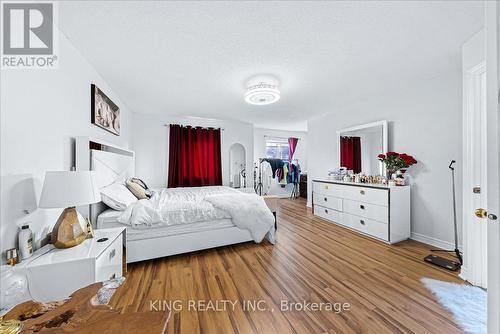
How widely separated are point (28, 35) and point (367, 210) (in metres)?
4.18

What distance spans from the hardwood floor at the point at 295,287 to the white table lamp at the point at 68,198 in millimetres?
697

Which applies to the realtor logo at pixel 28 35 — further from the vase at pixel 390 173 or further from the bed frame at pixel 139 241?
the vase at pixel 390 173

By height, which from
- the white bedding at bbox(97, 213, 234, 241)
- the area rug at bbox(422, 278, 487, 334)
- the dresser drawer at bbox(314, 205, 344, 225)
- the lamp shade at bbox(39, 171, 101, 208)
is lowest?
the area rug at bbox(422, 278, 487, 334)

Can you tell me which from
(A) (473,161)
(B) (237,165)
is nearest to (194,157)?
(B) (237,165)

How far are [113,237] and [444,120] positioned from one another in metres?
4.06

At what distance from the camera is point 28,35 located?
139 cm

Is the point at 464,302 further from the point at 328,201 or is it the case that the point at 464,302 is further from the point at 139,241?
the point at 139,241

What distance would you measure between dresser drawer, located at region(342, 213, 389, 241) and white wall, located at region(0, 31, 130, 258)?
3.77 meters

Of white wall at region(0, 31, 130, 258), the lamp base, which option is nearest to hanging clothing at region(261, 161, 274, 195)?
white wall at region(0, 31, 130, 258)

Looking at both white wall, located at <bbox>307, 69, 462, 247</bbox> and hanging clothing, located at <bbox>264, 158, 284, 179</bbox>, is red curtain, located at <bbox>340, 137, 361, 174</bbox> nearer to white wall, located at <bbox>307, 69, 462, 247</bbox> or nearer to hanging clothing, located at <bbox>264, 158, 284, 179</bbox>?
white wall, located at <bbox>307, 69, 462, 247</bbox>

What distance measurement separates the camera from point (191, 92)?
3.07 m

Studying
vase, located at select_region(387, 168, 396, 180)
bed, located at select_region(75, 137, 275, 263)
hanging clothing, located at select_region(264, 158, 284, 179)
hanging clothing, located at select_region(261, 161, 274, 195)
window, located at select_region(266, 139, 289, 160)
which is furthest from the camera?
window, located at select_region(266, 139, 289, 160)

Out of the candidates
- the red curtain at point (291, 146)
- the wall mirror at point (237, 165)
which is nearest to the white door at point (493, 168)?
the wall mirror at point (237, 165)

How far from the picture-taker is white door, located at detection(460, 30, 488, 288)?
1.76 m
